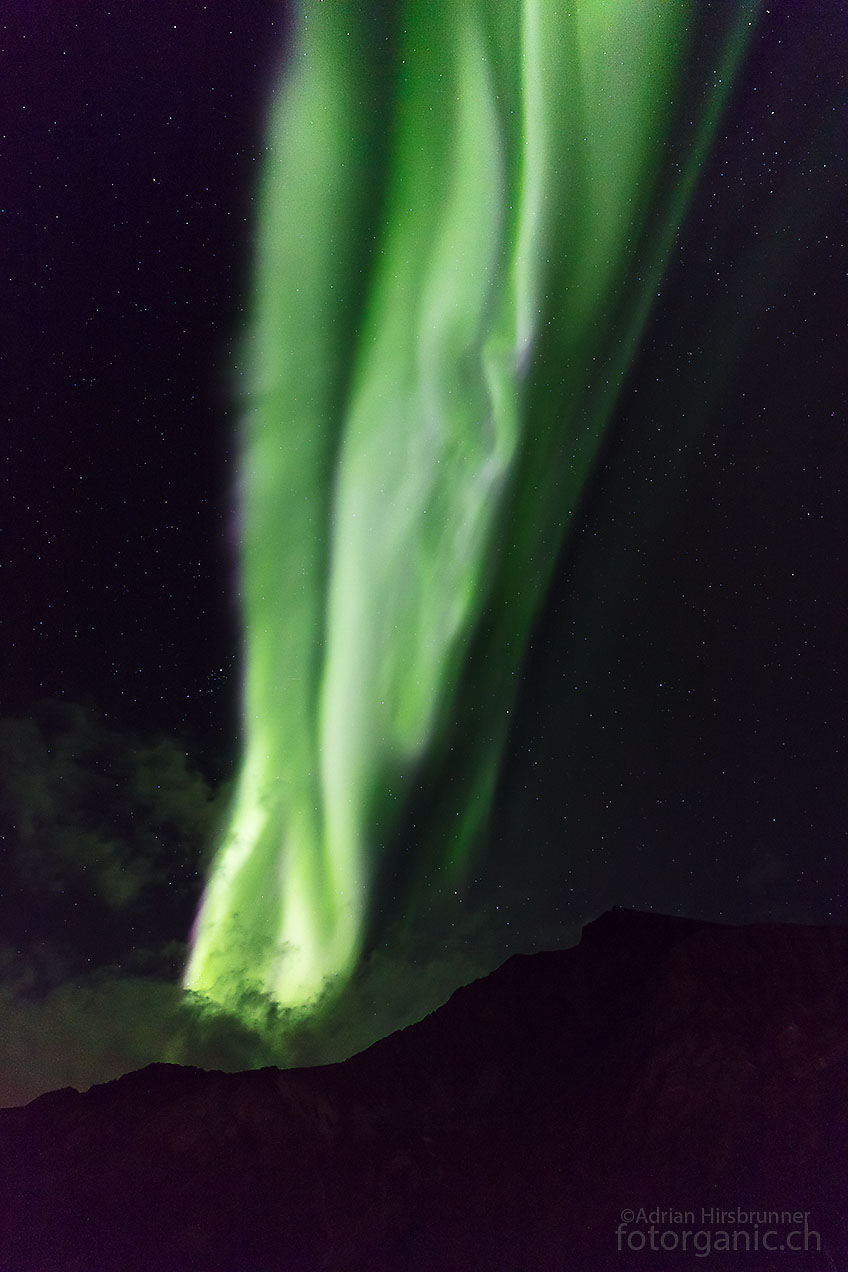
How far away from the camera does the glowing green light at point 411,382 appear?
248cm

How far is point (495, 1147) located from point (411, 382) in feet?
5.91

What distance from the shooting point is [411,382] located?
252 centimetres

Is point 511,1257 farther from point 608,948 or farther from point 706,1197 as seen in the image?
point 608,948

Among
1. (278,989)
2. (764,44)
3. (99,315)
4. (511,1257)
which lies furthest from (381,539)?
(511,1257)

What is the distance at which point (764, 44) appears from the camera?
2531mm

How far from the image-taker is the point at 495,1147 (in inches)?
96.7

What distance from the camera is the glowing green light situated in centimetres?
248

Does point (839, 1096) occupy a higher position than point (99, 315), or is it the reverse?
point (99, 315)

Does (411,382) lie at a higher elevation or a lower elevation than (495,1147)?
higher

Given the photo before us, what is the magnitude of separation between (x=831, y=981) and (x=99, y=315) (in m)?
2.37

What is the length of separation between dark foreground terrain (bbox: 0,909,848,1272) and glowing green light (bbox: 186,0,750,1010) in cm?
32

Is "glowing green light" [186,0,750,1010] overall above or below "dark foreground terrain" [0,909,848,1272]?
above

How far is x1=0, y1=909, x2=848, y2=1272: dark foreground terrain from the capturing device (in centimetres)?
241

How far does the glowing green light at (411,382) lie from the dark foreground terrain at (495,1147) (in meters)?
0.32
